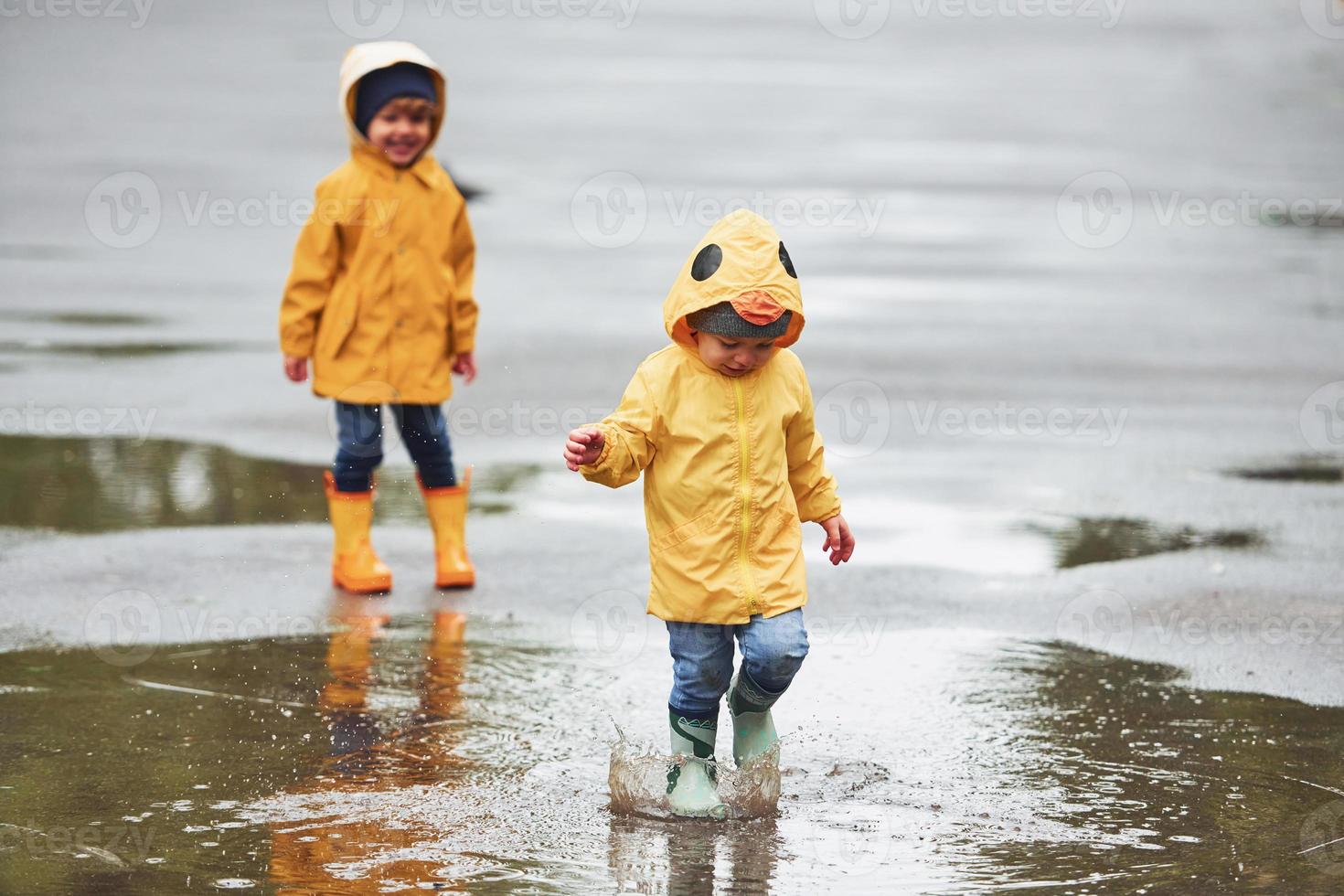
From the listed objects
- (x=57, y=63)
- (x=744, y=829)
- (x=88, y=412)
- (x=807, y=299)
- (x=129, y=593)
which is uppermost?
(x=57, y=63)

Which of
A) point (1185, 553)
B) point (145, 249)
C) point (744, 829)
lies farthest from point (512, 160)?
point (744, 829)

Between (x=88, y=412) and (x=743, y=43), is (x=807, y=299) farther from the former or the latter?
(x=743, y=43)

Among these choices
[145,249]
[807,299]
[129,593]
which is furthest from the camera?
[145,249]

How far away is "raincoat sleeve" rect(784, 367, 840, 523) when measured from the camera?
4.65 m

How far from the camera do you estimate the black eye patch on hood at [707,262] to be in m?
4.38

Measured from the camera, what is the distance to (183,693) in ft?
17.7

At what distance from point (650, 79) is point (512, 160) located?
6.17 meters

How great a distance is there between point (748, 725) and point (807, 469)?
66cm
